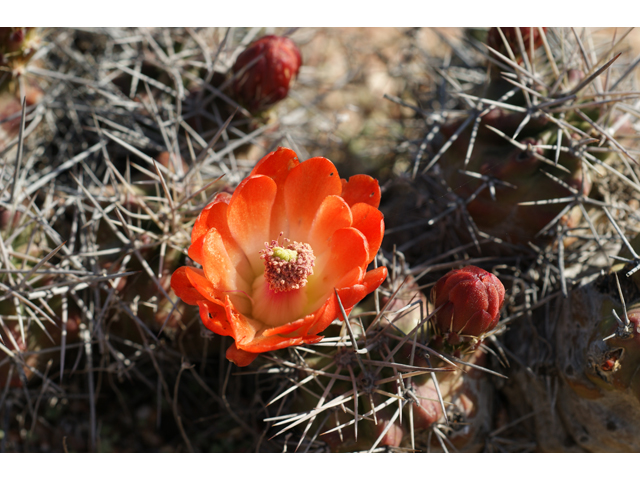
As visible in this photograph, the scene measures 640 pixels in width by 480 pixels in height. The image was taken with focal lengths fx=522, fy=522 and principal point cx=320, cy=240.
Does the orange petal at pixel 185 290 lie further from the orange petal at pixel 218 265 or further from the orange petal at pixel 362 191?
the orange petal at pixel 362 191

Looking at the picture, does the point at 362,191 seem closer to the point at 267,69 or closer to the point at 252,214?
the point at 252,214

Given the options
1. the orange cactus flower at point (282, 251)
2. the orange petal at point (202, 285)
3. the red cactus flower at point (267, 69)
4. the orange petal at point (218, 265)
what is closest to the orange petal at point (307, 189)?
the orange cactus flower at point (282, 251)

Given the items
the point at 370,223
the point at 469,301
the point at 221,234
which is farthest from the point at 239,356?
the point at 469,301

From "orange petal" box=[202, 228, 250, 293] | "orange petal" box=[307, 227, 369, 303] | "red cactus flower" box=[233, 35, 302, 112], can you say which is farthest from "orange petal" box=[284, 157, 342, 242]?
"red cactus flower" box=[233, 35, 302, 112]

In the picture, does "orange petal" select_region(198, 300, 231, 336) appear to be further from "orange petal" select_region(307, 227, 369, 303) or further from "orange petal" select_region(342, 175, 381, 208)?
"orange petal" select_region(342, 175, 381, 208)

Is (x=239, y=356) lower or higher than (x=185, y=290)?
lower

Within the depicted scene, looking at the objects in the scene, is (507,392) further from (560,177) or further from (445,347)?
(560,177)

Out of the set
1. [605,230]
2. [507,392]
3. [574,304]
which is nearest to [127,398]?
[507,392]
